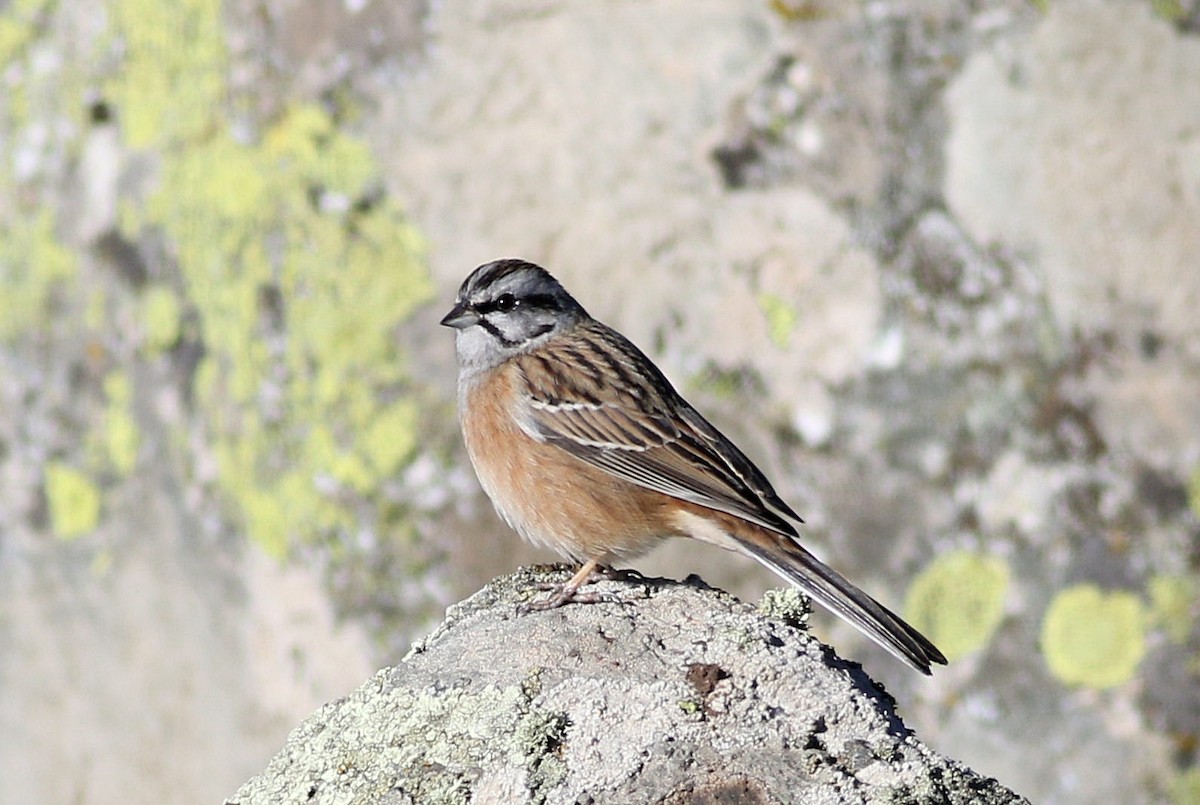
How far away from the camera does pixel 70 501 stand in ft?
22.9

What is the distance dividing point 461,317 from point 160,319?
1.89 meters

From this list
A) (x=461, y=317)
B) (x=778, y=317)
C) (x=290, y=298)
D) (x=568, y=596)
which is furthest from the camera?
(x=290, y=298)

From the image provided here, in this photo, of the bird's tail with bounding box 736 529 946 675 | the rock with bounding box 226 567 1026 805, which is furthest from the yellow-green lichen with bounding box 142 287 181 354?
the rock with bounding box 226 567 1026 805

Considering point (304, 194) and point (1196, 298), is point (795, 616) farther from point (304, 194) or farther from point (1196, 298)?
point (304, 194)

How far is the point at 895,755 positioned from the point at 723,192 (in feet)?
10.9

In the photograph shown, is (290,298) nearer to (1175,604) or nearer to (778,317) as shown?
(778,317)

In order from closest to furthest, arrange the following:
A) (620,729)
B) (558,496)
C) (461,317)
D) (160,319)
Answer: (620,729) < (558,496) < (461,317) < (160,319)

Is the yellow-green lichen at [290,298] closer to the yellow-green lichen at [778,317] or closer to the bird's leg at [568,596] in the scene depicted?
the yellow-green lichen at [778,317]

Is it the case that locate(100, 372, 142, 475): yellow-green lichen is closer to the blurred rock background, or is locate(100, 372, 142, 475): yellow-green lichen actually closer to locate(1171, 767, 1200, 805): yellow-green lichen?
the blurred rock background

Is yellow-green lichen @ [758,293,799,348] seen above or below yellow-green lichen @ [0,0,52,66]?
below

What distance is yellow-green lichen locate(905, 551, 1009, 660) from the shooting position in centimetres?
562

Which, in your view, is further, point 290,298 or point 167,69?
point 167,69

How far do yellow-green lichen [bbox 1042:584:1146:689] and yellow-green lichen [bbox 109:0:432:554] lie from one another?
2633 mm

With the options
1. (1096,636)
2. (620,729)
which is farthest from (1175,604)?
(620,729)
